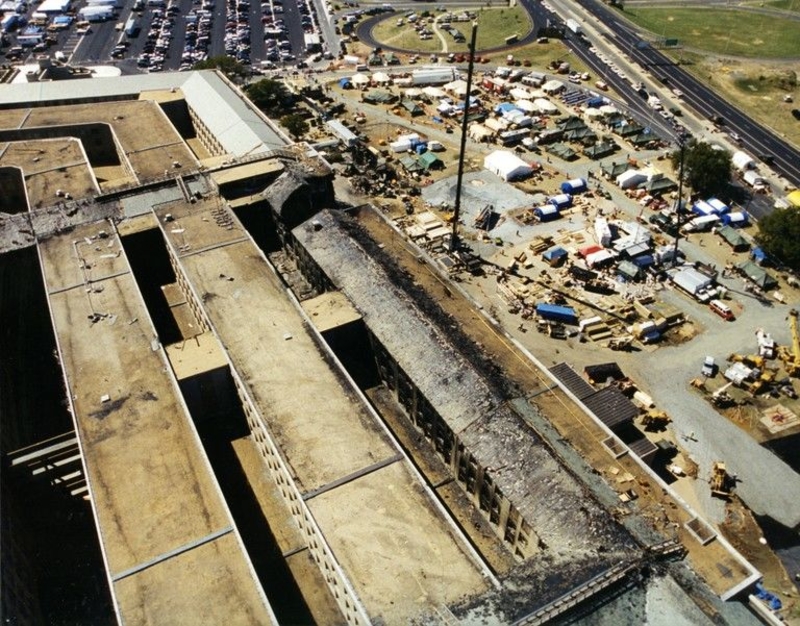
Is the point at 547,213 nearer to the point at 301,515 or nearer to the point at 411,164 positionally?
the point at 411,164

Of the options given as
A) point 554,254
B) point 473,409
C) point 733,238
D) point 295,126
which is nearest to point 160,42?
point 295,126

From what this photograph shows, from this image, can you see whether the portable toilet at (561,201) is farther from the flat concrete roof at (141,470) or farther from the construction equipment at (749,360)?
the flat concrete roof at (141,470)

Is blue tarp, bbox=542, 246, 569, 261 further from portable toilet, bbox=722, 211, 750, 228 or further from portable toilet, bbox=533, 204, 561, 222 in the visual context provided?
portable toilet, bbox=722, 211, 750, 228

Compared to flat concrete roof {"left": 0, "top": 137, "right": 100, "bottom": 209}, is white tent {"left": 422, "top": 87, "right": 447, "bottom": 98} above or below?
below

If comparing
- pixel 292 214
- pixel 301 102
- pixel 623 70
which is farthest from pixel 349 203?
pixel 623 70

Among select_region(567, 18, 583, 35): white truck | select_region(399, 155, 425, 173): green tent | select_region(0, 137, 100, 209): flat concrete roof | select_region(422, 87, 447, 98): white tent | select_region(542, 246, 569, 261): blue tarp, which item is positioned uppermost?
select_region(0, 137, 100, 209): flat concrete roof

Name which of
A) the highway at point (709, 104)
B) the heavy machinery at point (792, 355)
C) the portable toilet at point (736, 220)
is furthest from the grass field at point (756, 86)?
the heavy machinery at point (792, 355)

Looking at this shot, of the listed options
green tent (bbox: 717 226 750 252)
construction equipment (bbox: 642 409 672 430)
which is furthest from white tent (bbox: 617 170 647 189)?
construction equipment (bbox: 642 409 672 430)
